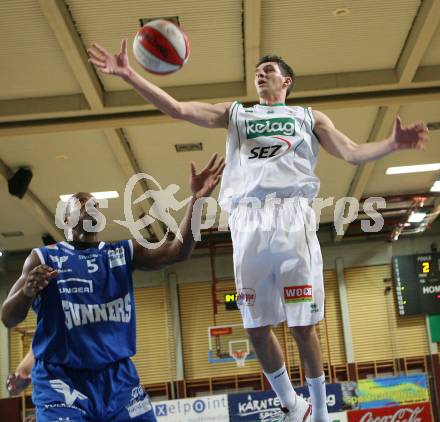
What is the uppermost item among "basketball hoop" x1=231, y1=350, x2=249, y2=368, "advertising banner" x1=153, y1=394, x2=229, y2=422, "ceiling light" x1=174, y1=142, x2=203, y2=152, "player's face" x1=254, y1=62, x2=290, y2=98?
"ceiling light" x1=174, y1=142, x2=203, y2=152

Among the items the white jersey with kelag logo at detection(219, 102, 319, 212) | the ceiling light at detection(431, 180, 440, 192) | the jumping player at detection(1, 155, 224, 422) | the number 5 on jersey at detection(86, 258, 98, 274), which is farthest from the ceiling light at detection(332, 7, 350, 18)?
the ceiling light at detection(431, 180, 440, 192)

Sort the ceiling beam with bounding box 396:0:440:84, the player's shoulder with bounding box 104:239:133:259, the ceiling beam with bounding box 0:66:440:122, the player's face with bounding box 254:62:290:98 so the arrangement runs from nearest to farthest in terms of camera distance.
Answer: the player's shoulder with bounding box 104:239:133:259 < the player's face with bounding box 254:62:290:98 < the ceiling beam with bounding box 396:0:440:84 < the ceiling beam with bounding box 0:66:440:122

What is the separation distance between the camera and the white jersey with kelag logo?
538 centimetres

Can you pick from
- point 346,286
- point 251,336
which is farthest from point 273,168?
→ point 346,286

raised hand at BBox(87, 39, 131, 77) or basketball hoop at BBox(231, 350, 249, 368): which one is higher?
raised hand at BBox(87, 39, 131, 77)

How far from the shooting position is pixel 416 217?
22.4m

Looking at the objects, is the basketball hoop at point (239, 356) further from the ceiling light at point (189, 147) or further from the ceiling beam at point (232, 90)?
the ceiling beam at point (232, 90)

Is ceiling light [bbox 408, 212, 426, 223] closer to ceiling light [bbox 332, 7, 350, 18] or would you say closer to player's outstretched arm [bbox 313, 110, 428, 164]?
ceiling light [bbox 332, 7, 350, 18]

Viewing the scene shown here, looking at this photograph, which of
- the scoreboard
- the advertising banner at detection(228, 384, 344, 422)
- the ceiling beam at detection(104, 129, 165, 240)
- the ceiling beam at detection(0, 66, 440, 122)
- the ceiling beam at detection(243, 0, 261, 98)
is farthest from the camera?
the scoreboard

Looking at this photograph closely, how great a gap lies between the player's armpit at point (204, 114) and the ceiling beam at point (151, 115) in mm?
8395

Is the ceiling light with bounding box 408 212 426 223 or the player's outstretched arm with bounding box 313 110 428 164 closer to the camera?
the player's outstretched arm with bounding box 313 110 428 164

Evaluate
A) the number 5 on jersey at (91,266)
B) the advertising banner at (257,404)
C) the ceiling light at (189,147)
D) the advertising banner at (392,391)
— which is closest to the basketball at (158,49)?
the number 5 on jersey at (91,266)

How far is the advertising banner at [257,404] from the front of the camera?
53.2 feet

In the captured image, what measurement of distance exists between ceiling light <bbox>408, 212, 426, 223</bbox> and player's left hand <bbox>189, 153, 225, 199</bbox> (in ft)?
58.7
